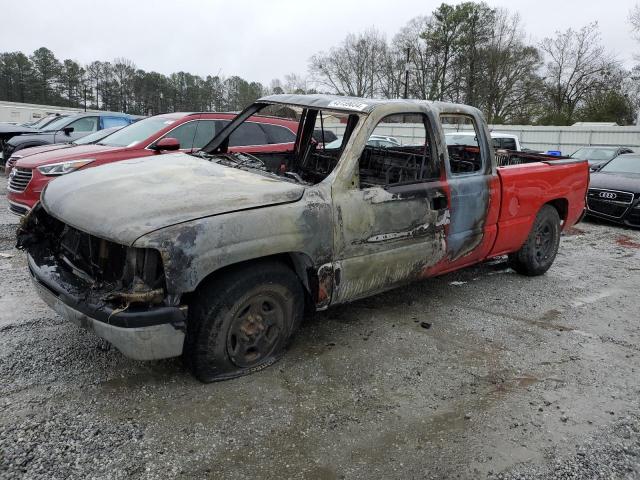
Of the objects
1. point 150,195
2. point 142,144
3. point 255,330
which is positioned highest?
point 142,144

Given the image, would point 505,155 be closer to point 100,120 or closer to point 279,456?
point 279,456

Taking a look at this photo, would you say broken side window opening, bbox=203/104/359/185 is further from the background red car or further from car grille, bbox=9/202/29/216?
car grille, bbox=9/202/29/216

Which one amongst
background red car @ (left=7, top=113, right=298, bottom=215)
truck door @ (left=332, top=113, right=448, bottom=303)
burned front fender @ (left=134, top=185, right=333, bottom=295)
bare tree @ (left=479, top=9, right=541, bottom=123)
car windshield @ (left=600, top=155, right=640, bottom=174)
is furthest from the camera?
bare tree @ (left=479, top=9, right=541, bottom=123)

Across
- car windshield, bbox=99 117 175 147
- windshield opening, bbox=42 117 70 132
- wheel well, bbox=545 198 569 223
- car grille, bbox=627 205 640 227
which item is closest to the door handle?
wheel well, bbox=545 198 569 223

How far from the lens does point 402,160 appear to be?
16.1 feet

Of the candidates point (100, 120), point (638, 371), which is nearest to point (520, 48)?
point (100, 120)

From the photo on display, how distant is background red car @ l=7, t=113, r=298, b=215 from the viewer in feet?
20.2

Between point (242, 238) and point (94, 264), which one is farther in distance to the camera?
point (94, 264)

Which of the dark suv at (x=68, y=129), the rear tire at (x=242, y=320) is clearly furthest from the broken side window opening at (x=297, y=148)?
the dark suv at (x=68, y=129)

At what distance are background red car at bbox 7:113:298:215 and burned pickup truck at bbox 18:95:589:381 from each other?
6.47 ft

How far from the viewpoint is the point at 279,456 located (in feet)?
8.10

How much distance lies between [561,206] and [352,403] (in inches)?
157

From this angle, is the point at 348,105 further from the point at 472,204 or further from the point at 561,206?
the point at 561,206

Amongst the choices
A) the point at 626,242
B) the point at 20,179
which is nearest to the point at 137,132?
the point at 20,179
